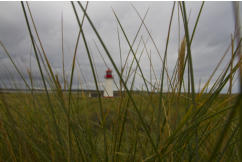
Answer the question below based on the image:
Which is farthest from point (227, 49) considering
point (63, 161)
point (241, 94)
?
point (63, 161)

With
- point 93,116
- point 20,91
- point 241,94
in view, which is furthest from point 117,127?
point 93,116

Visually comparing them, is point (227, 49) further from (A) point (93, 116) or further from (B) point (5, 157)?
(A) point (93, 116)

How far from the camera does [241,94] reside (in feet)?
0.44

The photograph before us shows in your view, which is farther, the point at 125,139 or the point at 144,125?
the point at 125,139

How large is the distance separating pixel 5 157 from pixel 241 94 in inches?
35.6

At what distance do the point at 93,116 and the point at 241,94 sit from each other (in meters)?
2.19

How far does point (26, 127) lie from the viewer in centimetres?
75

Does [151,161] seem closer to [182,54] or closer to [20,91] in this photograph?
[182,54]

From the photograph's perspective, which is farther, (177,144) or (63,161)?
(63,161)

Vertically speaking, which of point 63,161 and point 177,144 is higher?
point 177,144

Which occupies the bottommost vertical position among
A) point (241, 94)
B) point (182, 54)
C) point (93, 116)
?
point (93, 116)

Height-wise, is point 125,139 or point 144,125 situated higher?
point 144,125

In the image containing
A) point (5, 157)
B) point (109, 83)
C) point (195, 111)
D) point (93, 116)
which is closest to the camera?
point (195, 111)

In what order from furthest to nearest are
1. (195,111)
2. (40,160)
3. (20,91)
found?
(20,91) → (40,160) → (195,111)
